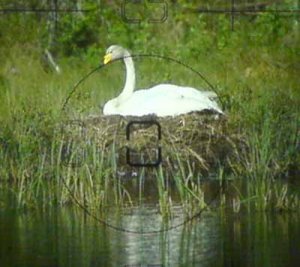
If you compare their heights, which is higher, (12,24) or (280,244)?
(12,24)

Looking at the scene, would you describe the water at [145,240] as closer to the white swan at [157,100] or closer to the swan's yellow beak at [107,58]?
the white swan at [157,100]

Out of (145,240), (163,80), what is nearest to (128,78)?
(163,80)

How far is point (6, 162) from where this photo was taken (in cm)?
1140

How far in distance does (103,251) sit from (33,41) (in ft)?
11.4

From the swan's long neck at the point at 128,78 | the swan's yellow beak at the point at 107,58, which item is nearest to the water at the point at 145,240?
the swan's long neck at the point at 128,78

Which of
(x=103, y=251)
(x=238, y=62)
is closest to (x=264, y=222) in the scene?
(x=103, y=251)

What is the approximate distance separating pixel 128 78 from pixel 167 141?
123 cm

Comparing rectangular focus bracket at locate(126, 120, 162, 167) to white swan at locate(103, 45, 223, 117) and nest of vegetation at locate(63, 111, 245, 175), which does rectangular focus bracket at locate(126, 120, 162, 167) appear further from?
white swan at locate(103, 45, 223, 117)

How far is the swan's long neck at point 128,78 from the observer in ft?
40.4

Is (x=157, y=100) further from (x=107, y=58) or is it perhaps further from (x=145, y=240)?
(x=145, y=240)

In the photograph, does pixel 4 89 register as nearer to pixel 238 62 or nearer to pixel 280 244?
pixel 238 62

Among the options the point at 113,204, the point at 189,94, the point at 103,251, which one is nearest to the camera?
the point at 103,251

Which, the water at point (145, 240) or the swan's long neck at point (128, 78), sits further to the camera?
the swan's long neck at point (128, 78)

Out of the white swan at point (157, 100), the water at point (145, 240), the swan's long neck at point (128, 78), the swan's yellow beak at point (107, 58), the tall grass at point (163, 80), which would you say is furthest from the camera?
the swan's yellow beak at point (107, 58)
